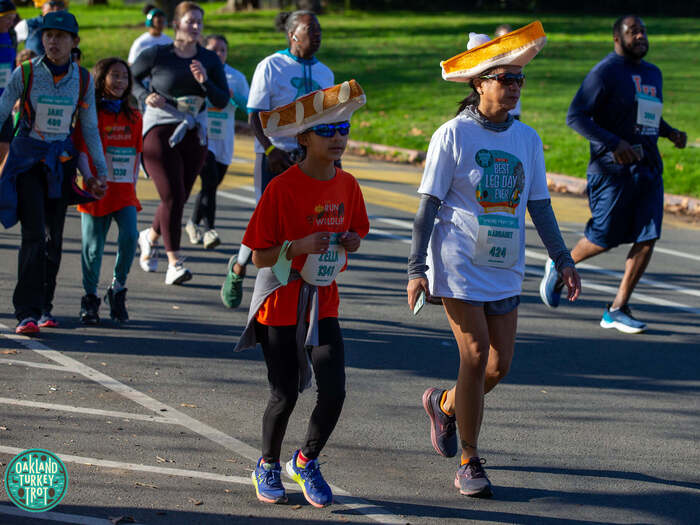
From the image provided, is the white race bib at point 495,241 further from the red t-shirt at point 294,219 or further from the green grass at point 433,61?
the green grass at point 433,61

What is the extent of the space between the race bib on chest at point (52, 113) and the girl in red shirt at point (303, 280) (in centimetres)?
287

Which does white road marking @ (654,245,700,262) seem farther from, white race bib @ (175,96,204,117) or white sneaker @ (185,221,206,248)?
white race bib @ (175,96,204,117)

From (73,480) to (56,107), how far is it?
3.16m

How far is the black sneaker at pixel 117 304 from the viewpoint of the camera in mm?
8148

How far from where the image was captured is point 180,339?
7859mm

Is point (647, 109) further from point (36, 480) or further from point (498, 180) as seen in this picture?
point (36, 480)

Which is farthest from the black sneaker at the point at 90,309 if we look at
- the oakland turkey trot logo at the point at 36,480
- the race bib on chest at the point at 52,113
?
the oakland turkey trot logo at the point at 36,480

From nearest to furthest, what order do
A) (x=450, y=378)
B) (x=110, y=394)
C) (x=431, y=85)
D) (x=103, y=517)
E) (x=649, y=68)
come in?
(x=103, y=517) < (x=110, y=394) < (x=450, y=378) < (x=649, y=68) < (x=431, y=85)

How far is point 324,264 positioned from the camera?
5059 mm

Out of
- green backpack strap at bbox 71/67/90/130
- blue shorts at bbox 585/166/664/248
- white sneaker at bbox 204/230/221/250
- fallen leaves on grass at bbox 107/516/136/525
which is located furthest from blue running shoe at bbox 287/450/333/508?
white sneaker at bbox 204/230/221/250

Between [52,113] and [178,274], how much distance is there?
224 cm

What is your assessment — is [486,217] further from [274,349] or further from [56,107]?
[56,107]

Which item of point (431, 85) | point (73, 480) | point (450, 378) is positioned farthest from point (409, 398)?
point (431, 85)

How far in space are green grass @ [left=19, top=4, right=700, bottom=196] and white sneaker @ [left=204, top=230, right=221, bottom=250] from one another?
260 inches
